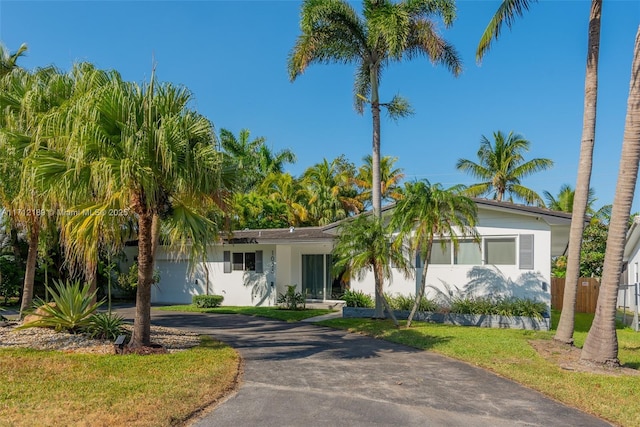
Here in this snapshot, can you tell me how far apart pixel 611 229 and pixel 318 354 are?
6.44 metres

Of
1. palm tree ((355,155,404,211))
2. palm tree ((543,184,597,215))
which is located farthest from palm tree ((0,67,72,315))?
palm tree ((543,184,597,215))

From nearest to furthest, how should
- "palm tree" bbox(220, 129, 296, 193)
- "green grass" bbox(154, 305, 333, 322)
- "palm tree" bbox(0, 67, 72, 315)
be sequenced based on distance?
"palm tree" bbox(0, 67, 72, 315) → "green grass" bbox(154, 305, 333, 322) → "palm tree" bbox(220, 129, 296, 193)

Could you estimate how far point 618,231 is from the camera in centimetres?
920

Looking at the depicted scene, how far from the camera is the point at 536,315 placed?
14.2 m

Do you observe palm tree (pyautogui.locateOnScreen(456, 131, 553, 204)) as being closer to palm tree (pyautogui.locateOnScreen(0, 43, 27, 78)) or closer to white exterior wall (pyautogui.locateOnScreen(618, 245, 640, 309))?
white exterior wall (pyautogui.locateOnScreen(618, 245, 640, 309))

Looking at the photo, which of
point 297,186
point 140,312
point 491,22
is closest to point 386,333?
point 140,312

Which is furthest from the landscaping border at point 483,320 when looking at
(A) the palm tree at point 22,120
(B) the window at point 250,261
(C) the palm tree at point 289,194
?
(C) the palm tree at point 289,194

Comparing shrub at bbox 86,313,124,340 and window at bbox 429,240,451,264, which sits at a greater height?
window at bbox 429,240,451,264

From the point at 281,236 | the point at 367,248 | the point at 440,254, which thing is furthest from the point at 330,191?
the point at 367,248

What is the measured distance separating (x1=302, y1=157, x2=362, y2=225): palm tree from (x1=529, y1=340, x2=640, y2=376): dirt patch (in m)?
20.3

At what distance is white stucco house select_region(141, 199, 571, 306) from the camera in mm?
15039

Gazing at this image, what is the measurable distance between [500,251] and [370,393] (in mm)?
10040

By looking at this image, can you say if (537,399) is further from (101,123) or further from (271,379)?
(101,123)

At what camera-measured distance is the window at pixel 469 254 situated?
15.9 m
